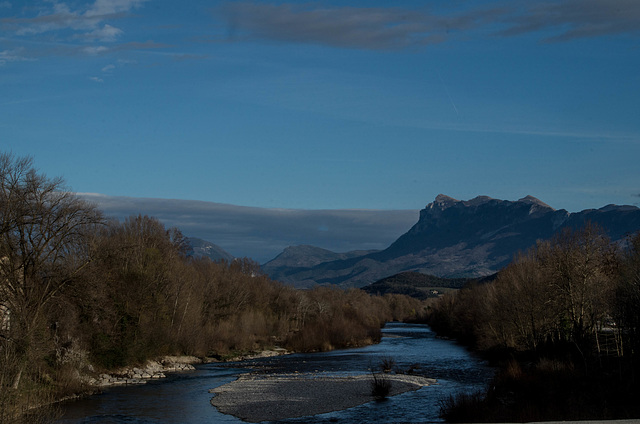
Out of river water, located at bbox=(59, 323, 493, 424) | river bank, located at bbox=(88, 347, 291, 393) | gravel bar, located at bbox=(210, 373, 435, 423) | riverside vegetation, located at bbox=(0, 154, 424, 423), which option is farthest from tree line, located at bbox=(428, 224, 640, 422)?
river bank, located at bbox=(88, 347, 291, 393)

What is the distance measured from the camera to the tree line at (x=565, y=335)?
32.6 metres

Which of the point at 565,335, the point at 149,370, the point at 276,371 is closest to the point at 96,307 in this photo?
the point at 149,370

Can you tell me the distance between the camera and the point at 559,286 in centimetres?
5222

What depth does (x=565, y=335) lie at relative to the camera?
5625 cm

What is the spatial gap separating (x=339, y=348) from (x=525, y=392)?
60.0m

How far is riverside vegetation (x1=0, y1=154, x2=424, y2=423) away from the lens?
37125 mm

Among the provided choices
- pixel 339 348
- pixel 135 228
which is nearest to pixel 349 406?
pixel 135 228

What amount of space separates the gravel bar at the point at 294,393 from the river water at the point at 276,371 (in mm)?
1171

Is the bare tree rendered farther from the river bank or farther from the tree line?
the tree line

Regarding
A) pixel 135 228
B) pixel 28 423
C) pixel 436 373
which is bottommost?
pixel 436 373

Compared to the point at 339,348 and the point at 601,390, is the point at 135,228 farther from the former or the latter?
the point at 601,390

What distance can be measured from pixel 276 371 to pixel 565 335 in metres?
29.0

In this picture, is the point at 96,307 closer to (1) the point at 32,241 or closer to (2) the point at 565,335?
(1) the point at 32,241

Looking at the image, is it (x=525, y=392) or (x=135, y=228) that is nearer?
(x=525, y=392)
